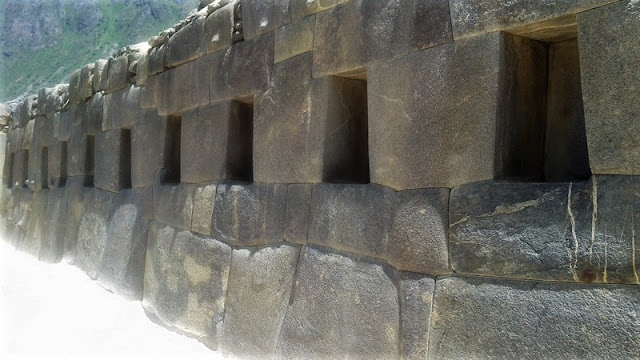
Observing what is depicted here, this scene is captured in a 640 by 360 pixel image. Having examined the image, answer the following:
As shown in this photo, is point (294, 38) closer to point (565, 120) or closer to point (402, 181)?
point (402, 181)

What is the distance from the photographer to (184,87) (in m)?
4.61

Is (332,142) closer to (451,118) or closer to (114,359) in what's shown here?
(451,118)

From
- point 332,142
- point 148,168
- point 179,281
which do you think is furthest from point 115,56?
point 332,142

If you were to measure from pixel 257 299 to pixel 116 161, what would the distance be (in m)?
3.05

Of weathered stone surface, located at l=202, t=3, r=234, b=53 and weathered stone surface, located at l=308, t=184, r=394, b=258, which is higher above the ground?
weathered stone surface, located at l=202, t=3, r=234, b=53

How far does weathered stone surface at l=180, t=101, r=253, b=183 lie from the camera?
4.06 metres

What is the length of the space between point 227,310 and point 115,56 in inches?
141

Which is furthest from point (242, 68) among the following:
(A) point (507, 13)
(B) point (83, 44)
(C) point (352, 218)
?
(B) point (83, 44)

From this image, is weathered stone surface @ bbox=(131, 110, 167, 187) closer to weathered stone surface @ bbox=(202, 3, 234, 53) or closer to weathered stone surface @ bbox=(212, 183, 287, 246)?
weathered stone surface @ bbox=(202, 3, 234, 53)

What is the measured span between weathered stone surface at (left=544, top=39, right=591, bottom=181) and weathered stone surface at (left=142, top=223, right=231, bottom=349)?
2.22 metres

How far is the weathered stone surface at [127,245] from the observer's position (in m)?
5.12

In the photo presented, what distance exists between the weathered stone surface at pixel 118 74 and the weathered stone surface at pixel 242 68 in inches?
71.8

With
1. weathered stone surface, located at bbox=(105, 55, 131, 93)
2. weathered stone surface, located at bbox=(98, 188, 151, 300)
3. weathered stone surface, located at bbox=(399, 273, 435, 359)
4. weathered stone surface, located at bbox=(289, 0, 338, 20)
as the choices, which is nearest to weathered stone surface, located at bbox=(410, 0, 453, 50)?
weathered stone surface, located at bbox=(289, 0, 338, 20)

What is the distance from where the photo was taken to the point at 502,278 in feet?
7.27
